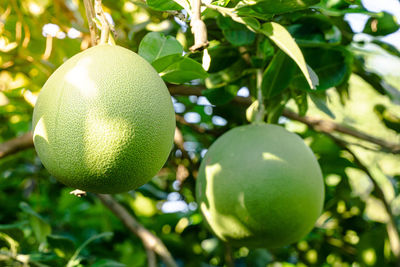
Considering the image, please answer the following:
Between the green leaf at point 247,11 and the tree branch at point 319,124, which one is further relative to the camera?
the tree branch at point 319,124

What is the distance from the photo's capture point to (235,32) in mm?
1068

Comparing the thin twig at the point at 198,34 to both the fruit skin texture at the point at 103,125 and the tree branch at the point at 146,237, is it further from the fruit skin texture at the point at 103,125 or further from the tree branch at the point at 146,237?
the tree branch at the point at 146,237

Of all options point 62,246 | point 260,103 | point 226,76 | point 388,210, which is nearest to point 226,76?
point 226,76

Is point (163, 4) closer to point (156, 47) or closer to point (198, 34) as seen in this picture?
point (156, 47)

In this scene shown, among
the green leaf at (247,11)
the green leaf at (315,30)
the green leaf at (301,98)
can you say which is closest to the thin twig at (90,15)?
the green leaf at (247,11)

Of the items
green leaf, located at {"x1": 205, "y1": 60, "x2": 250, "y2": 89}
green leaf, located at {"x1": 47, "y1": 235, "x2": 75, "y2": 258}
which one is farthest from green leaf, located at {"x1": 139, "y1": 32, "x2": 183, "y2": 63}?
green leaf, located at {"x1": 47, "y1": 235, "x2": 75, "y2": 258}

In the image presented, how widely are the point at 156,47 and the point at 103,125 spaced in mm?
251

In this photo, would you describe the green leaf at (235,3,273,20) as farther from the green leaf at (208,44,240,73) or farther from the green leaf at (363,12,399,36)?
the green leaf at (363,12,399,36)

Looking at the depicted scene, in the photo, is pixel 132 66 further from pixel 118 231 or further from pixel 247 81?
pixel 118 231

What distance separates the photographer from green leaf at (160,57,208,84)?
754mm

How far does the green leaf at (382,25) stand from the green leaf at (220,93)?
1.38 ft

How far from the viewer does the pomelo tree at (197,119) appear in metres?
0.64

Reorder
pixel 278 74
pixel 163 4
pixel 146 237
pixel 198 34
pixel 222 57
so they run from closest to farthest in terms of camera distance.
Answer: pixel 198 34
pixel 163 4
pixel 278 74
pixel 222 57
pixel 146 237

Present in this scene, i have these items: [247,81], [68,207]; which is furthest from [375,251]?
[68,207]
